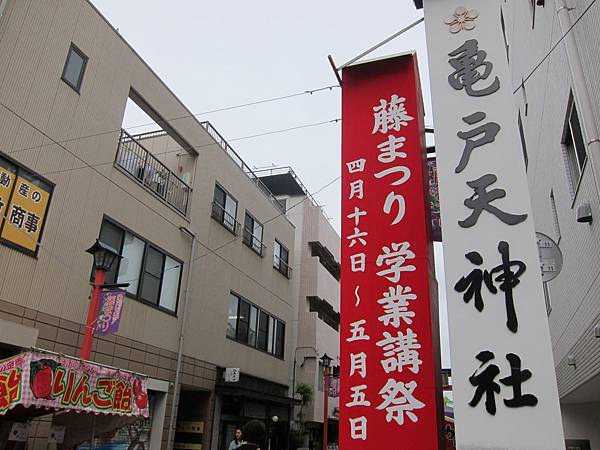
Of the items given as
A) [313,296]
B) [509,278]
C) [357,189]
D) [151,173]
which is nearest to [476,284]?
[509,278]

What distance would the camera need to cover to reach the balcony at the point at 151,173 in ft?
46.8

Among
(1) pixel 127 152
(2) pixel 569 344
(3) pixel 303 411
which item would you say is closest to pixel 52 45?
(1) pixel 127 152

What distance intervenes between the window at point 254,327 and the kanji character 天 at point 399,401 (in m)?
13.2

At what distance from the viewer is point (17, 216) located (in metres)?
10.1

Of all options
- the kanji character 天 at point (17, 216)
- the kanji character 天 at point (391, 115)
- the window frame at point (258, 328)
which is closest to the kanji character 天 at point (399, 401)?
the kanji character 天 at point (391, 115)

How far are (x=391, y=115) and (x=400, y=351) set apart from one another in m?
3.05

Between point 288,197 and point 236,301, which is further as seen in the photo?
point 288,197

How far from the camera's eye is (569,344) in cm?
972

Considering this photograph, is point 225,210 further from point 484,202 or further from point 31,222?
point 484,202

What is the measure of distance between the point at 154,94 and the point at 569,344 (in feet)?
41.9

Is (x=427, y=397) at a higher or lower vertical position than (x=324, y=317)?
lower

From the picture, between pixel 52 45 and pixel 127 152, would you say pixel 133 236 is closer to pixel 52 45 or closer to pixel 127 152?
pixel 127 152

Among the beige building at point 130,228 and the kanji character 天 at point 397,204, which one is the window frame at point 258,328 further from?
the kanji character 天 at point 397,204

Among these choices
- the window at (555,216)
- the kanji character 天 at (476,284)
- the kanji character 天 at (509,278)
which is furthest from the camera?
the window at (555,216)
